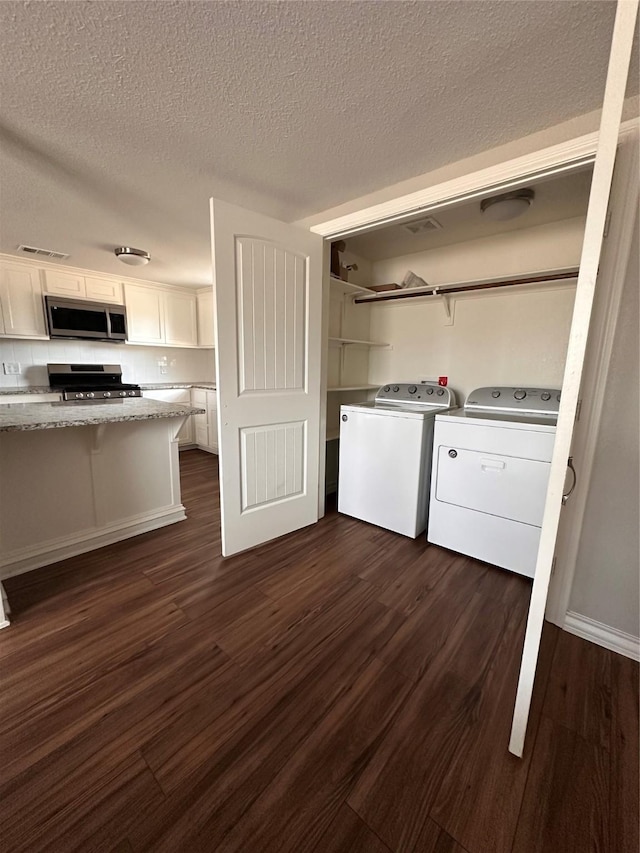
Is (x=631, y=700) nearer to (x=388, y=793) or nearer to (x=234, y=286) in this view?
(x=388, y=793)

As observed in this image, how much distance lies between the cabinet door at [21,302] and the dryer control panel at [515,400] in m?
4.21

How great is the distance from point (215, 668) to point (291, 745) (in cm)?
42

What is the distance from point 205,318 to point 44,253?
1816 mm

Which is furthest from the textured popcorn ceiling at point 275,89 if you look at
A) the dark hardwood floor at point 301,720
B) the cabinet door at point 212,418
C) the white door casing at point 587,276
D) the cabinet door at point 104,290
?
the cabinet door at point 212,418

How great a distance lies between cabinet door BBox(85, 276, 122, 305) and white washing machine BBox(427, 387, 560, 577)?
393cm

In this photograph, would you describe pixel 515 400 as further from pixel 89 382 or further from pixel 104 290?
pixel 89 382

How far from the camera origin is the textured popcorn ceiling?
3.21 feet

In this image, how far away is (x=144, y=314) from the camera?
4172mm

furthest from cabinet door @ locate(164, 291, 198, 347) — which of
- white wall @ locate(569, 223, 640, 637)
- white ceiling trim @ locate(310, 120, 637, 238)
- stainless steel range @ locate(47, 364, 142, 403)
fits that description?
white wall @ locate(569, 223, 640, 637)

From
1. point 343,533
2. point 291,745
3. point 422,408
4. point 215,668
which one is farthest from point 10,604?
point 422,408

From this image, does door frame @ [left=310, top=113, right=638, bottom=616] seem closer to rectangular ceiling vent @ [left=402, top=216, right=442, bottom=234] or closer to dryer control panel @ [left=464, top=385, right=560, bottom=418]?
rectangular ceiling vent @ [left=402, top=216, right=442, bottom=234]

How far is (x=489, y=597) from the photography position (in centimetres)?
174

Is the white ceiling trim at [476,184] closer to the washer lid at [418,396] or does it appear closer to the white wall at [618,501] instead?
the white wall at [618,501]

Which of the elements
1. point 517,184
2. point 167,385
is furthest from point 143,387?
point 517,184
